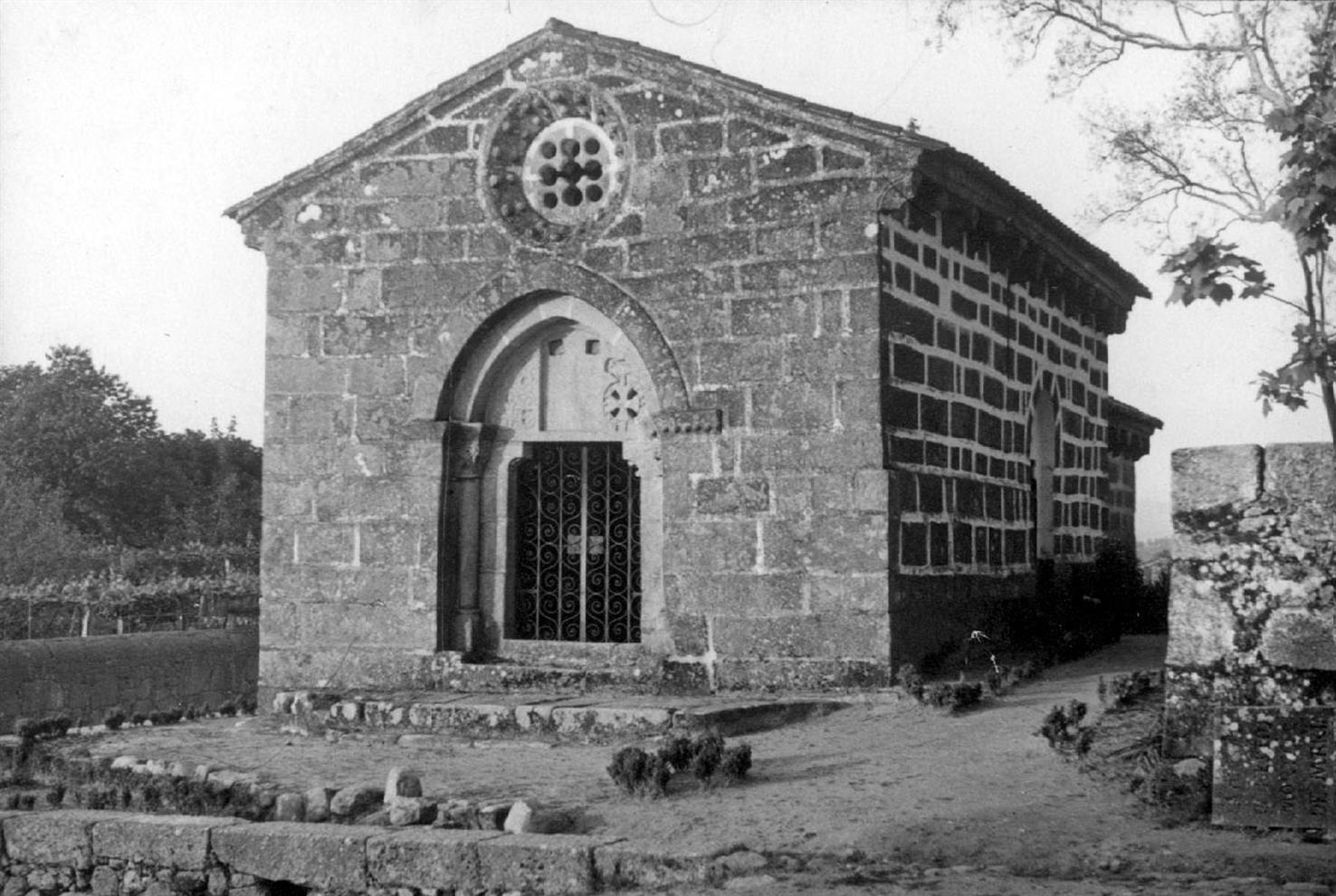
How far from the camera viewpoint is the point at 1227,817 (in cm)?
684

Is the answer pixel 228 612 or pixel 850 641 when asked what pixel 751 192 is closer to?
pixel 850 641

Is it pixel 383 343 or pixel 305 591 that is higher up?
pixel 383 343

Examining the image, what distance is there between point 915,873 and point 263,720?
7.24 meters

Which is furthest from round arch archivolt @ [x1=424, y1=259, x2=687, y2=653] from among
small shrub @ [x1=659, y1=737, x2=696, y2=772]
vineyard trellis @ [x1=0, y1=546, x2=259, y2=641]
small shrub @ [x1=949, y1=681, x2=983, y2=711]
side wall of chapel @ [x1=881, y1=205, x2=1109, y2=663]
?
vineyard trellis @ [x1=0, y1=546, x2=259, y2=641]

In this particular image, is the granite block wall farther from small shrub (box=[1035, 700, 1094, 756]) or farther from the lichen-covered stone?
the lichen-covered stone

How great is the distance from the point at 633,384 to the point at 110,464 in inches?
1311

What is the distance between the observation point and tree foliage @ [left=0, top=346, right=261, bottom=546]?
1590 inches

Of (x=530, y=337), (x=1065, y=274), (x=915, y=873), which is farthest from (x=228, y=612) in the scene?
(x=915, y=873)

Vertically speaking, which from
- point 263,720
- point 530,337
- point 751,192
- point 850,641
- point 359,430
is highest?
point 751,192

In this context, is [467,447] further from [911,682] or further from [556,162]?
[911,682]

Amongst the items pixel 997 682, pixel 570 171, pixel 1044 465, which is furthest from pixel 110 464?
pixel 997 682

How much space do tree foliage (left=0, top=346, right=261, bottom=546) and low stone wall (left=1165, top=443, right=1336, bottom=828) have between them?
112ft

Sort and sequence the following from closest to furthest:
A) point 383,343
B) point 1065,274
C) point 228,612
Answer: point 383,343
point 1065,274
point 228,612

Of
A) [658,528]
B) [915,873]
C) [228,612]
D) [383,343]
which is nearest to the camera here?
[915,873]
